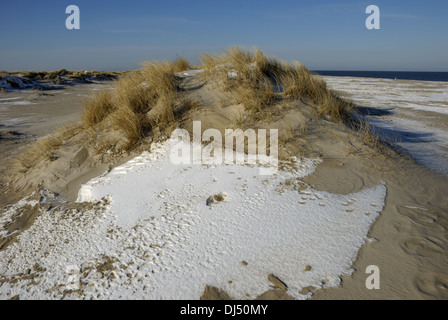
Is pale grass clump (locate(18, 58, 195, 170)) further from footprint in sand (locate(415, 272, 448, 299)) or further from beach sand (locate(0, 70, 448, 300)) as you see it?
footprint in sand (locate(415, 272, 448, 299))

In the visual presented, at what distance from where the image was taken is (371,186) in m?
3.61

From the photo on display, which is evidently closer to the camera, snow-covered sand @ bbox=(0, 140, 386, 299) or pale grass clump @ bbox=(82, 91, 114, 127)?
snow-covered sand @ bbox=(0, 140, 386, 299)

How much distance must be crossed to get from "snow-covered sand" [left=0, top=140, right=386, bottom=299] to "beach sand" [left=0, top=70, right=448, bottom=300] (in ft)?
0.38

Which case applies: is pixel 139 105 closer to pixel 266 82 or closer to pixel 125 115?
pixel 125 115

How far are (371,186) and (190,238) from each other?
2.33 m

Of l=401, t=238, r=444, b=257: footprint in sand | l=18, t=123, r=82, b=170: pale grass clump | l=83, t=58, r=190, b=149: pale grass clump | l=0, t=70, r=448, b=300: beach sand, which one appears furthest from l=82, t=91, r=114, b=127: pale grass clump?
l=401, t=238, r=444, b=257: footprint in sand

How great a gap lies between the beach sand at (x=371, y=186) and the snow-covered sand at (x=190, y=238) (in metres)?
0.12

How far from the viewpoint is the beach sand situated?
7.20ft

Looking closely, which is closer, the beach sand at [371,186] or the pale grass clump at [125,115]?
the beach sand at [371,186]

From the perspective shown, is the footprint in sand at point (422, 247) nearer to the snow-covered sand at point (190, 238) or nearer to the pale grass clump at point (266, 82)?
the snow-covered sand at point (190, 238)

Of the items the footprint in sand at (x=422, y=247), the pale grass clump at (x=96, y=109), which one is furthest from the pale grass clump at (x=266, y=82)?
the footprint in sand at (x=422, y=247)

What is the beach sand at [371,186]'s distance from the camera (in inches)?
86.4

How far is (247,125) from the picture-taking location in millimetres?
4812
